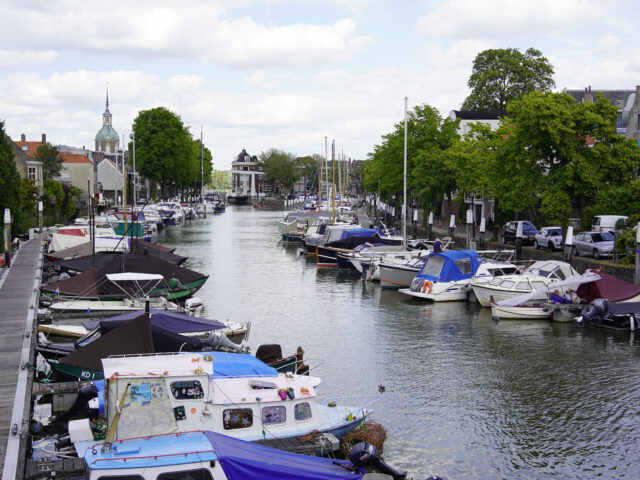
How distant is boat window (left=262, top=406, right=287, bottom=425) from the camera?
17734mm

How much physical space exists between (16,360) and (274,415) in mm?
9489

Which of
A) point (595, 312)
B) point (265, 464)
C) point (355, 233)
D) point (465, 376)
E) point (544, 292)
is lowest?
point (465, 376)

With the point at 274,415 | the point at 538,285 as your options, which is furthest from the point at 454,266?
the point at 274,415

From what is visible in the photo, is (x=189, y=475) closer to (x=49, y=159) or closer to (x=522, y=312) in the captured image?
(x=522, y=312)

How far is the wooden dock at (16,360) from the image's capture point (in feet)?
54.1

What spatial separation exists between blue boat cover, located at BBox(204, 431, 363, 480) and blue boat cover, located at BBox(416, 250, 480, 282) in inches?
1009

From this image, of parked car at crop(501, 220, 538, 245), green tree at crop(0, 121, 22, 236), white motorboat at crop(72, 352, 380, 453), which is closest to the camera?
white motorboat at crop(72, 352, 380, 453)

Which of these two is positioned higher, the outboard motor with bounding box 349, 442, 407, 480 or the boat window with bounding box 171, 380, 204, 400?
the boat window with bounding box 171, 380, 204, 400

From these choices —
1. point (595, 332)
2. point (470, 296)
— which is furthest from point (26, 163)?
point (595, 332)

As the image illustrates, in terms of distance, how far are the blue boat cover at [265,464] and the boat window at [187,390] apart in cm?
103

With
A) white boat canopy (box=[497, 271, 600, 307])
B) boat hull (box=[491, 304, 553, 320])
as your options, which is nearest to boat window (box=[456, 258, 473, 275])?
white boat canopy (box=[497, 271, 600, 307])

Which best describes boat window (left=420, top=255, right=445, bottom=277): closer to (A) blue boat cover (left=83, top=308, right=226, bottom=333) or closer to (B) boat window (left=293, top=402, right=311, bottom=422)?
(A) blue boat cover (left=83, top=308, right=226, bottom=333)

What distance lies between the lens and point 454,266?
41500 millimetres

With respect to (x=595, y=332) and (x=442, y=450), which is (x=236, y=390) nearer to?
(x=442, y=450)
